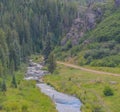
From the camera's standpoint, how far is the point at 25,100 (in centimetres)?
9206

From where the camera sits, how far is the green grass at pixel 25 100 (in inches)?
3260

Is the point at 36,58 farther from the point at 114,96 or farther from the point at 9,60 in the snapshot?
the point at 114,96

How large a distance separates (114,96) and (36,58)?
87.3 m

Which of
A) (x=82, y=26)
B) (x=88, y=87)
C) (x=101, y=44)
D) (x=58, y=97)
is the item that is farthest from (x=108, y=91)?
(x=82, y=26)

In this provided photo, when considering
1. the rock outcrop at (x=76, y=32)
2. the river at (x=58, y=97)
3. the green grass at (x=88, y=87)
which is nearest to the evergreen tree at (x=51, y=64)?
the river at (x=58, y=97)

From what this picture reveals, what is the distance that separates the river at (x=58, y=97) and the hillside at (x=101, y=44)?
20.3 metres

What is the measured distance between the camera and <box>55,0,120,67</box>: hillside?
143 meters

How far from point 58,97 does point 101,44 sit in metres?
58.2

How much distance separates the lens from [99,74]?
4788 inches

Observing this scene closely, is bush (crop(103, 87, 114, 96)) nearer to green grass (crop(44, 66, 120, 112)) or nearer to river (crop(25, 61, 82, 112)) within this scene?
green grass (crop(44, 66, 120, 112))

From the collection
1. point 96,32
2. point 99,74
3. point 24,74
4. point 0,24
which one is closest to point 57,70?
point 24,74

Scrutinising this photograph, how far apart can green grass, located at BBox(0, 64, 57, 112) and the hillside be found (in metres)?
37.0

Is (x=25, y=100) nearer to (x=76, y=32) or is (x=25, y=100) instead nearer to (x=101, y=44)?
(x=101, y=44)

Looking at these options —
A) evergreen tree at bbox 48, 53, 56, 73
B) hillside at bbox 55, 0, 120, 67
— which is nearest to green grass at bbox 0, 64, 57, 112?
evergreen tree at bbox 48, 53, 56, 73
